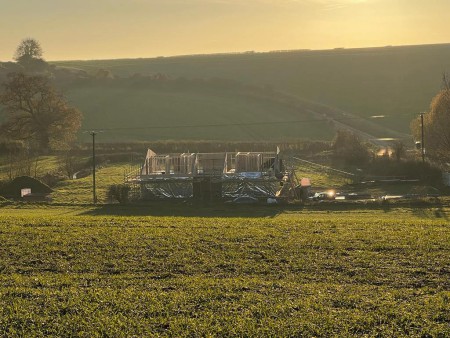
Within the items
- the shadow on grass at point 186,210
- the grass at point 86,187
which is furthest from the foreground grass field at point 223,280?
the grass at point 86,187

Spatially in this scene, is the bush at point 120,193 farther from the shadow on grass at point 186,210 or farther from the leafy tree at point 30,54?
the leafy tree at point 30,54

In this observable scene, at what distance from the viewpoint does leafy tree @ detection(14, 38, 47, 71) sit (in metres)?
109

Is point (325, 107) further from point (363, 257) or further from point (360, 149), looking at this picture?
point (363, 257)

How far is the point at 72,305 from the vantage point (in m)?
10.4

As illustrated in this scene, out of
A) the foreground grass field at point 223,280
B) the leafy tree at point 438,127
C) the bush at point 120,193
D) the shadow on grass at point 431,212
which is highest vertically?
the leafy tree at point 438,127

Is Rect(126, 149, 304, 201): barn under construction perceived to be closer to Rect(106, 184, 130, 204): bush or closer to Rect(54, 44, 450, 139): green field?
Rect(106, 184, 130, 204): bush

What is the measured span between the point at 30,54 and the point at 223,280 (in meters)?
106

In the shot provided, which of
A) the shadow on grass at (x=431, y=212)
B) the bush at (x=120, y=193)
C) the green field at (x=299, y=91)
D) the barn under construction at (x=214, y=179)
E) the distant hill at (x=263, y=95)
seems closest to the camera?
the shadow on grass at (x=431, y=212)

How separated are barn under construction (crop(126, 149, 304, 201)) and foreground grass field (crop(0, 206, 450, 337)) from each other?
17.8 meters

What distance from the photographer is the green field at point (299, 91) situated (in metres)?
87.2

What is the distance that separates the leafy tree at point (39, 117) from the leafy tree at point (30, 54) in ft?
147

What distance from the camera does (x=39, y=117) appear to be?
65.1 metres

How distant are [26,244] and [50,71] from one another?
9990 cm

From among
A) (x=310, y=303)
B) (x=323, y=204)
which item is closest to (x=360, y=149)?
(x=323, y=204)
